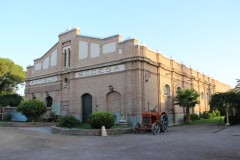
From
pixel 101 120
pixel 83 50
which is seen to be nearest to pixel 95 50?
pixel 83 50

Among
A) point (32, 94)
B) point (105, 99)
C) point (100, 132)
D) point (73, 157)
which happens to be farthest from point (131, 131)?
point (32, 94)

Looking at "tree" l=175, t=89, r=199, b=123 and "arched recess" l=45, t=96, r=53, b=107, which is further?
"arched recess" l=45, t=96, r=53, b=107

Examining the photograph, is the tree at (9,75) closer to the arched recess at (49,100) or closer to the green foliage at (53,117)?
the arched recess at (49,100)

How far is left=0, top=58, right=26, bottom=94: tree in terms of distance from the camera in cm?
4041

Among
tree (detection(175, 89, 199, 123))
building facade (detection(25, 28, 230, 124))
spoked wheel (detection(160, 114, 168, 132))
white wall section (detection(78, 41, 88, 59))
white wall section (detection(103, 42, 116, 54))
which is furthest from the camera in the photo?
white wall section (detection(78, 41, 88, 59))

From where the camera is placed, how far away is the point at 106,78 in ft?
76.7

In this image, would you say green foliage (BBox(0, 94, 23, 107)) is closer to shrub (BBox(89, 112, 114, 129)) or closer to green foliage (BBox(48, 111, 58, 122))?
green foliage (BBox(48, 111, 58, 122))

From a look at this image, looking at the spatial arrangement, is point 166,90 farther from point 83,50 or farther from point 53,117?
point 53,117

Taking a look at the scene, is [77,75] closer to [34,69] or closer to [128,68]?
[128,68]

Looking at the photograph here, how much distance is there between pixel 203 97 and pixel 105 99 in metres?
20.7

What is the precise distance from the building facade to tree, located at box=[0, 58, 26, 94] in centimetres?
1037

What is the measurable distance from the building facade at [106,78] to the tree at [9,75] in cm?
1037

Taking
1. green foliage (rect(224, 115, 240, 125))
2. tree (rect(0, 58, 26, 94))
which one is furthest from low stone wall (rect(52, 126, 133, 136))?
tree (rect(0, 58, 26, 94))

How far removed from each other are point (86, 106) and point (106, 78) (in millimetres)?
4011
